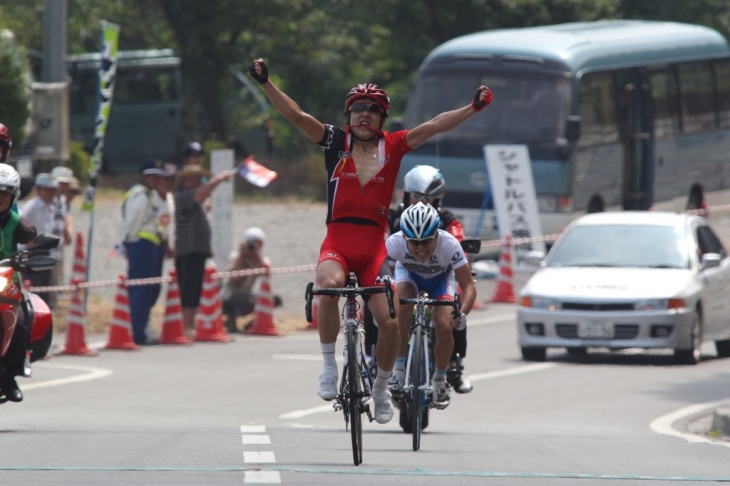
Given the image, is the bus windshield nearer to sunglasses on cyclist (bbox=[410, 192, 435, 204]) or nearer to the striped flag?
the striped flag

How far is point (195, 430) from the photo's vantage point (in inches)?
503

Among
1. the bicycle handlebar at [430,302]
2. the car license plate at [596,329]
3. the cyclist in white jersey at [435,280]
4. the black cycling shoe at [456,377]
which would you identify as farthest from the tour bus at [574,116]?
the bicycle handlebar at [430,302]

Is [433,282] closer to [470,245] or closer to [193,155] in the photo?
[470,245]

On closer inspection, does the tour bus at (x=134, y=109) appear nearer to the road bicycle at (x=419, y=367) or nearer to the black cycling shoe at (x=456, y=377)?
the black cycling shoe at (x=456, y=377)

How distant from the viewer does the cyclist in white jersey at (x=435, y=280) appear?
38.1ft

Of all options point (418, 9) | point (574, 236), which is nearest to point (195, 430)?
point (574, 236)

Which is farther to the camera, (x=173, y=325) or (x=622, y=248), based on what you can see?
(x=173, y=325)

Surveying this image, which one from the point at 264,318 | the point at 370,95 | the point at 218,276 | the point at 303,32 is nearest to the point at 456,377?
the point at 370,95

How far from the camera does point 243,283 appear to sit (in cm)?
2166

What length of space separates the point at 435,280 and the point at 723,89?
23.2 metres

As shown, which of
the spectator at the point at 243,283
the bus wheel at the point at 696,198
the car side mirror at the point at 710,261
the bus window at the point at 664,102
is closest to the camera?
the car side mirror at the point at 710,261

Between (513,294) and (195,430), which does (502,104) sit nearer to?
(513,294)

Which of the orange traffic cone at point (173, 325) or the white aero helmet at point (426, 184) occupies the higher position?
the white aero helmet at point (426, 184)

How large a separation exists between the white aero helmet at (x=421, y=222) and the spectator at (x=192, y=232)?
8.96 m
